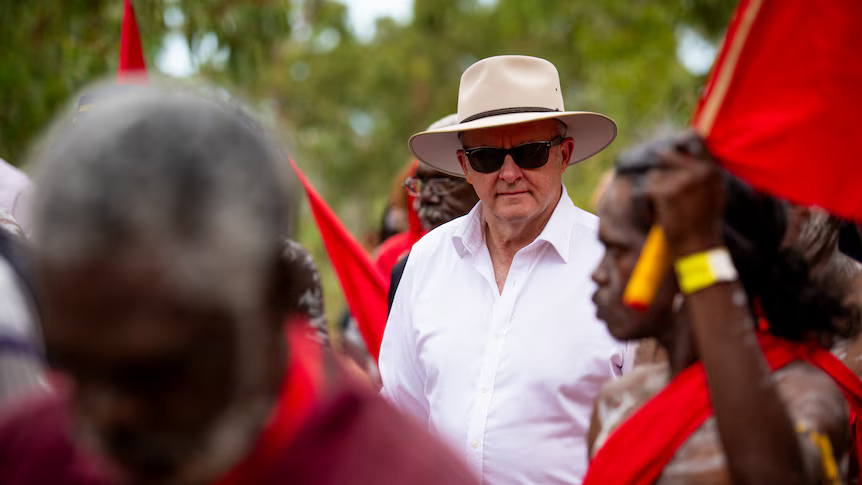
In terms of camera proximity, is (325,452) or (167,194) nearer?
(167,194)

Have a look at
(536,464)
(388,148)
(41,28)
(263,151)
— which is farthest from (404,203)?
(388,148)

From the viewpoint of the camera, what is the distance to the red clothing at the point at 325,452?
1446mm

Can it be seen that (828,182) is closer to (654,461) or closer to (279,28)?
(654,461)

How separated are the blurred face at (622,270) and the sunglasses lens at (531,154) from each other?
1.38 metres

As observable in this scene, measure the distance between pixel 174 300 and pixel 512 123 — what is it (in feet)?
7.98

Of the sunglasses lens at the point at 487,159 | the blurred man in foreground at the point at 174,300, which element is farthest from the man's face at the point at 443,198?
the blurred man in foreground at the point at 174,300

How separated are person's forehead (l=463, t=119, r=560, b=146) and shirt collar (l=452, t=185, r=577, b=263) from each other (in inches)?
9.4

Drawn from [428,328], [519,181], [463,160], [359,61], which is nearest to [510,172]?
[519,181]

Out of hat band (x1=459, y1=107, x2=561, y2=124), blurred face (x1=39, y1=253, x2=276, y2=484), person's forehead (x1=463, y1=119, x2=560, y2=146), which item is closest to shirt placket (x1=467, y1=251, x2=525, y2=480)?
person's forehead (x1=463, y1=119, x2=560, y2=146)

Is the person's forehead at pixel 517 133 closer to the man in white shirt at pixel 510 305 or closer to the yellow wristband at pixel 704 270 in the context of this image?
the man in white shirt at pixel 510 305

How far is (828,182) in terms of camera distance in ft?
6.62

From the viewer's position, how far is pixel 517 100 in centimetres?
371

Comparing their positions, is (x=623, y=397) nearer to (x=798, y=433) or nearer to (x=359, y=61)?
(x=798, y=433)

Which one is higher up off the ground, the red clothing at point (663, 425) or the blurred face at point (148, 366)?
the blurred face at point (148, 366)
